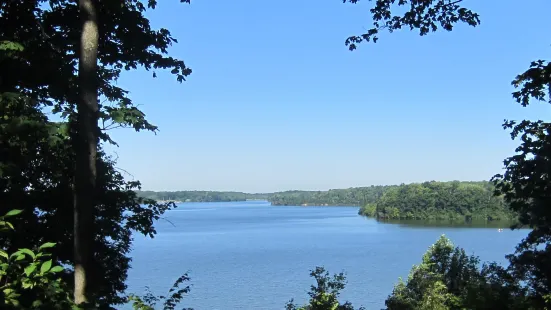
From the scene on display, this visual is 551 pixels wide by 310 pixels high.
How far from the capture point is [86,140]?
4.30m

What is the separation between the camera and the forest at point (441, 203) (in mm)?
88188

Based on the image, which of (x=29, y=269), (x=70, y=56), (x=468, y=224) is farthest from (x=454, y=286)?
(x=468, y=224)

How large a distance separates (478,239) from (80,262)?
2122 inches

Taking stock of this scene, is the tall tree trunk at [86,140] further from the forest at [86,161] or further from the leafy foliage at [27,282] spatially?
the leafy foliage at [27,282]

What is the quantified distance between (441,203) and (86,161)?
318ft

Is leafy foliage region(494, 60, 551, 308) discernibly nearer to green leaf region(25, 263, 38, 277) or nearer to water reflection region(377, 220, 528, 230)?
green leaf region(25, 263, 38, 277)

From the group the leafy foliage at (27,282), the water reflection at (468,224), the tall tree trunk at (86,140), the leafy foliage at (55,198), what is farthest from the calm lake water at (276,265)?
the water reflection at (468,224)

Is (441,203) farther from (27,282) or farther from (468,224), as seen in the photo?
(27,282)

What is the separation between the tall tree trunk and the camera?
13.5 ft

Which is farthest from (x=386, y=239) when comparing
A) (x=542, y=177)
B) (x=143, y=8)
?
(x=143, y=8)

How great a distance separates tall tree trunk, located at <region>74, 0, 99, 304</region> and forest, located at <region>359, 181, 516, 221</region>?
294 ft

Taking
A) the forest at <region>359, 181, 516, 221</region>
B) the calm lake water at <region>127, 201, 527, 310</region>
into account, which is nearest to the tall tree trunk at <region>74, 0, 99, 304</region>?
the calm lake water at <region>127, 201, 527, 310</region>

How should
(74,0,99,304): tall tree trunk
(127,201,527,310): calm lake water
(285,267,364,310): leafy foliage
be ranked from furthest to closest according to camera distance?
(127,201,527,310): calm lake water, (285,267,364,310): leafy foliage, (74,0,99,304): tall tree trunk

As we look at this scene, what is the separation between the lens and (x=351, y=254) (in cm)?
4175
